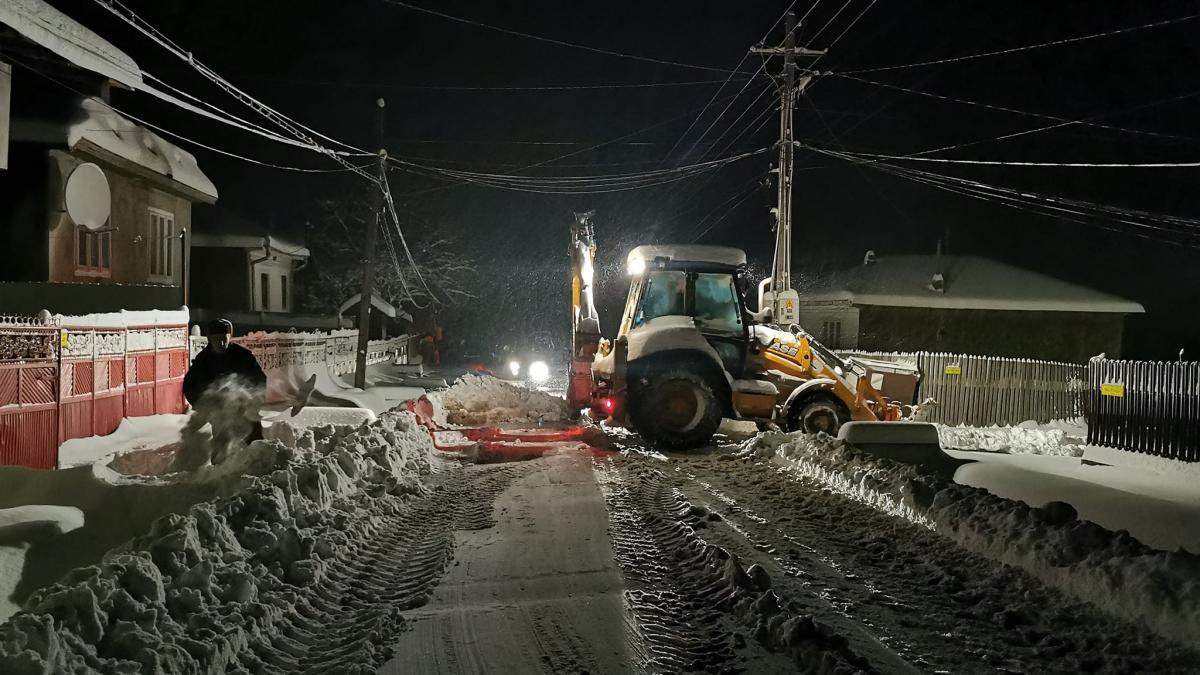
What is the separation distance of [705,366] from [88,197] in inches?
586

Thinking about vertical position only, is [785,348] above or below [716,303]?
below

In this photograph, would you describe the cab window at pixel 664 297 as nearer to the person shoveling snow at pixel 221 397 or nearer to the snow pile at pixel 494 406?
the snow pile at pixel 494 406

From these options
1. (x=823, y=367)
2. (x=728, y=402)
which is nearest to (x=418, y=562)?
(x=728, y=402)

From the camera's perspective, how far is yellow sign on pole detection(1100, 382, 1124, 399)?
1520cm

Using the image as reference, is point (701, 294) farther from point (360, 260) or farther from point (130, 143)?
point (360, 260)

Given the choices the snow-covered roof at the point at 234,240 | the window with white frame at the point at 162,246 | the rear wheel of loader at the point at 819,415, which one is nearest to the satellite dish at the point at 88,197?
the window with white frame at the point at 162,246

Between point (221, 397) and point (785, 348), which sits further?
point (785, 348)

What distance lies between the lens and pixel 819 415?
566 inches

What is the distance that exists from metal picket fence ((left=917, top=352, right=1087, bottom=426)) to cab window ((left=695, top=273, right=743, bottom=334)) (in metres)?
11.8

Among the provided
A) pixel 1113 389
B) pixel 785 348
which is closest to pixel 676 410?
pixel 785 348

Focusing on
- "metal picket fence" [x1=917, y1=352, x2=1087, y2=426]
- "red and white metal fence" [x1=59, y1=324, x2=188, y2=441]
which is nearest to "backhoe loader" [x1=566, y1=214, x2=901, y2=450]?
"red and white metal fence" [x1=59, y1=324, x2=188, y2=441]

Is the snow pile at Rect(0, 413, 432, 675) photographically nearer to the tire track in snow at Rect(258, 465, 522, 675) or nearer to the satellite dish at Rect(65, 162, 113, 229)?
the tire track in snow at Rect(258, 465, 522, 675)

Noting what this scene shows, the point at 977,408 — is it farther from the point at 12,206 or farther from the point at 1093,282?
the point at 12,206

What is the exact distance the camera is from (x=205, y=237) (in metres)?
36.0
